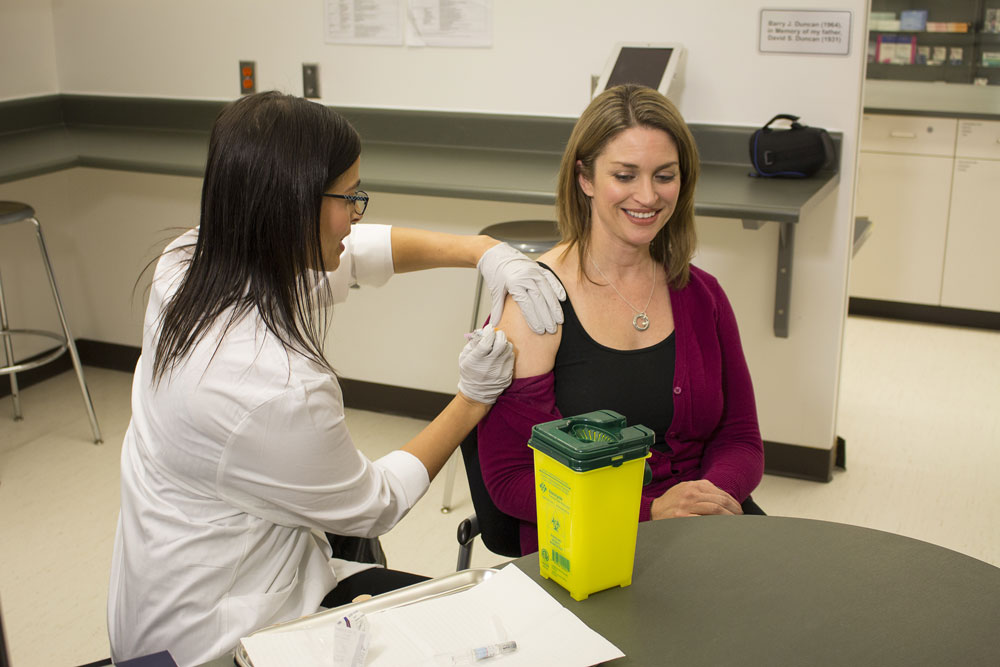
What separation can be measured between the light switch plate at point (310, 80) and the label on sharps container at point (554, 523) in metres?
2.44

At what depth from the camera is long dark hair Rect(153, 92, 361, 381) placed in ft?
4.08

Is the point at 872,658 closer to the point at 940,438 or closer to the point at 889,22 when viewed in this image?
the point at 940,438

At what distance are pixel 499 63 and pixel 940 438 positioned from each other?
1.85 meters

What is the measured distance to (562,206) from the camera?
1.82m

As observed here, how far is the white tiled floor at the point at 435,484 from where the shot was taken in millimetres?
2414

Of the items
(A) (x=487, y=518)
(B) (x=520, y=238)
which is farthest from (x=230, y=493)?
(B) (x=520, y=238)

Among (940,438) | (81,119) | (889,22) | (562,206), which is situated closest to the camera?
(562,206)

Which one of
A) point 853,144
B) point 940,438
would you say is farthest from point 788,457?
point 853,144

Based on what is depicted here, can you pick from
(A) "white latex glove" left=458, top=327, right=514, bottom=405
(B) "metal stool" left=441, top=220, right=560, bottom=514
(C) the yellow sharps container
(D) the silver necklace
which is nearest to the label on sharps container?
(C) the yellow sharps container

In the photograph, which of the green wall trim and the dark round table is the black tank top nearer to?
the dark round table

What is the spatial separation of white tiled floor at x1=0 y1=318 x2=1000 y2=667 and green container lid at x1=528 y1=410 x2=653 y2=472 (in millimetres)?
1453

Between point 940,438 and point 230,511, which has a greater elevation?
point 230,511

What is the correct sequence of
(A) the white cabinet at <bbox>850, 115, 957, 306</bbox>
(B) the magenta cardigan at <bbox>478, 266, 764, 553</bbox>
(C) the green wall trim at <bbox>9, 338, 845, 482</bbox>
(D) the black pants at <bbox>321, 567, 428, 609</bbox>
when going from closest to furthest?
(D) the black pants at <bbox>321, 567, 428, 609</bbox>, (B) the magenta cardigan at <bbox>478, 266, 764, 553</bbox>, (C) the green wall trim at <bbox>9, 338, 845, 482</bbox>, (A) the white cabinet at <bbox>850, 115, 957, 306</bbox>

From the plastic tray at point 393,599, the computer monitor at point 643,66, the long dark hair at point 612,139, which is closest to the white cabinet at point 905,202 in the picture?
the computer monitor at point 643,66
